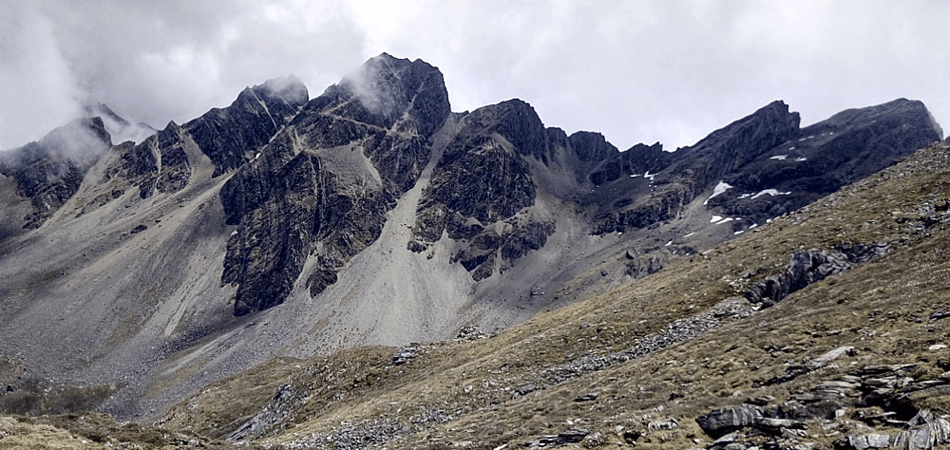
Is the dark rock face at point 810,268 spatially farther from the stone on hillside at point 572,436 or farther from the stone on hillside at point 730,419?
the stone on hillside at point 572,436

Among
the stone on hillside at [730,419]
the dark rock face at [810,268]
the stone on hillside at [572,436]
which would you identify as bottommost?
the stone on hillside at [572,436]

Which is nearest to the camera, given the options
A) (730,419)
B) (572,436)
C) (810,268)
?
(730,419)

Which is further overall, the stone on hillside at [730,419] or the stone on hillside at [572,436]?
the stone on hillside at [572,436]

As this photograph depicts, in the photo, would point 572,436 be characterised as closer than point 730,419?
No

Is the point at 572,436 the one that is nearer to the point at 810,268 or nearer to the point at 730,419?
the point at 730,419

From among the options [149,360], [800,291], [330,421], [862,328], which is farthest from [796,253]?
[149,360]

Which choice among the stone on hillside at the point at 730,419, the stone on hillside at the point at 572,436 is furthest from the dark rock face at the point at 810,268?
the stone on hillside at the point at 572,436

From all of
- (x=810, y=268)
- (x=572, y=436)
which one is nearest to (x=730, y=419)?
(x=572, y=436)

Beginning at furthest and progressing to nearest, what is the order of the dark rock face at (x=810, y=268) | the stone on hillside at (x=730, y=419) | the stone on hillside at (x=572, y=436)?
the dark rock face at (x=810, y=268), the stone on hillside at (x=572, y=436), the stone on hillside at (x=730, y=419)

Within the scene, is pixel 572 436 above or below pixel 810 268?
below

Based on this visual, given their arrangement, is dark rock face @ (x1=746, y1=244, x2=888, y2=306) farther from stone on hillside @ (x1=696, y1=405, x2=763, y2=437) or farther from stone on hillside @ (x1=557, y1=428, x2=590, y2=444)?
stone on hillside @ (x1=557, y1=428, x2=590, y2=444)

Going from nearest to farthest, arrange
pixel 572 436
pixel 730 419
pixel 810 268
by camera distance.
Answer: pixel 730 419 → pixel 572 436 → pixel 810 268

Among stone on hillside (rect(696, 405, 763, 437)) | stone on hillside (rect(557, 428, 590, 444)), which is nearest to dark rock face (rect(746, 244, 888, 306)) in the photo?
stone on hillside (rect(696, 405, 763, 437))

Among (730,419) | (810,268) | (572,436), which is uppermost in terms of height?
(810,268)
